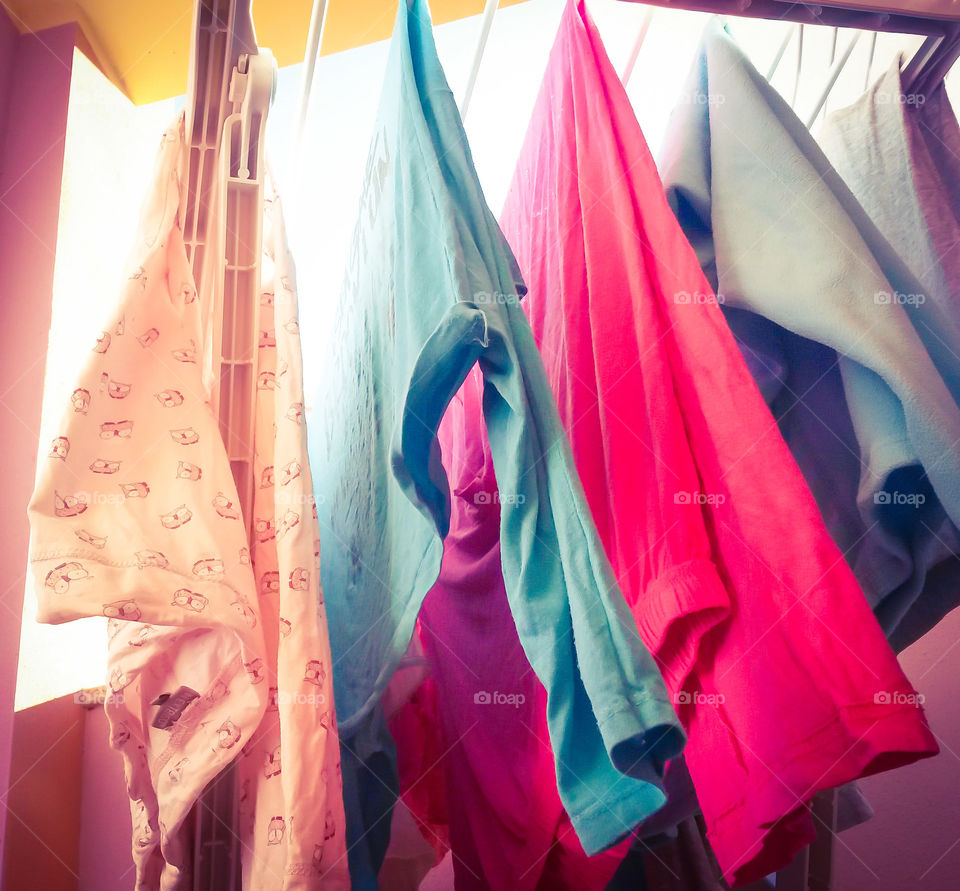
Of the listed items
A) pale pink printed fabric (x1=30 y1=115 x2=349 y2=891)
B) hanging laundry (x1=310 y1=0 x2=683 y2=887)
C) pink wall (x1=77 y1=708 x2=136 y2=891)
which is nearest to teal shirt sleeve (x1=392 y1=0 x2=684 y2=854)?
hanging laundry (x1=310 y1=0 x2=683 y2=887)

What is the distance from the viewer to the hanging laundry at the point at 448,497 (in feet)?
1.08

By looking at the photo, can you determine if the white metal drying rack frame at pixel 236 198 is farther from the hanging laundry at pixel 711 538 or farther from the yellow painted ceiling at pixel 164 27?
the yellow painted ceiling at pixel 164 27

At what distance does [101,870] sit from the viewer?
94 cm

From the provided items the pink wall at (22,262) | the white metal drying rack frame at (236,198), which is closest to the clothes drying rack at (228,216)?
the white metal drying rack frame at (236,198)

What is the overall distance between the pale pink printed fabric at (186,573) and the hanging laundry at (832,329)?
0.34 metres

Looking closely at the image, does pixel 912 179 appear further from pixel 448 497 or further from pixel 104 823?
pixel 104 823

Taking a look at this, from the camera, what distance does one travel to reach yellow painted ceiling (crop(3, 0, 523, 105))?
0.98 m

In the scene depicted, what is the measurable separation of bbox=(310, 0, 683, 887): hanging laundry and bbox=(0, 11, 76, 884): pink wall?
1.83 ft

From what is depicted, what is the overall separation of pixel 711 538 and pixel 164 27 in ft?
3.82

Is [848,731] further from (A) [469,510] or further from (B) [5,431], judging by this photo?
(B) [5,431]

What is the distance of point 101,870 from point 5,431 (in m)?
0.63

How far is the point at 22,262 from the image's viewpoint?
0.97 m

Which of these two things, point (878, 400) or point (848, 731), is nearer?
point (848, 731)

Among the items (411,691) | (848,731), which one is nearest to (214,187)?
(411,691)
